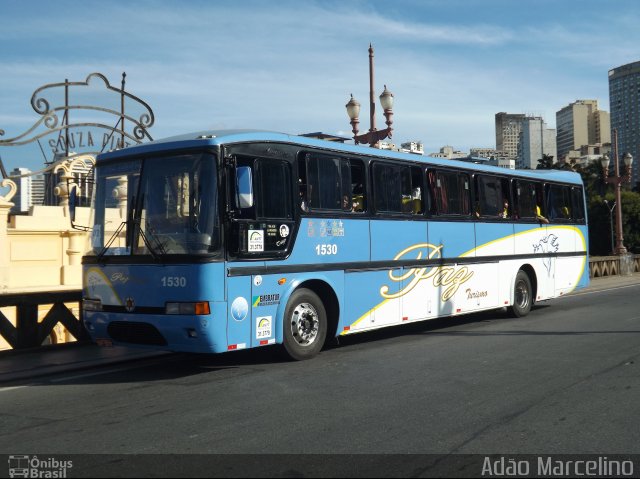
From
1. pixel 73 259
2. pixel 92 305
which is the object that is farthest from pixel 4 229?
pixel 92 305

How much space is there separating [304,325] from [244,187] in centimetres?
239

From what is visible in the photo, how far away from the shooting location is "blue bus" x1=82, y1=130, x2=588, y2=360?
29.1 ft

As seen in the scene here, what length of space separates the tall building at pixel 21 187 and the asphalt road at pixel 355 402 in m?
12.1

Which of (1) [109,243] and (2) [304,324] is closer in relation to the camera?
(1) [109,243]

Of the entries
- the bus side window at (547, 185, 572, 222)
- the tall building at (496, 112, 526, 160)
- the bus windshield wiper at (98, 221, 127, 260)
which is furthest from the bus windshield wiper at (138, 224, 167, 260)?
the tall building at (496, 112, 526, 160)

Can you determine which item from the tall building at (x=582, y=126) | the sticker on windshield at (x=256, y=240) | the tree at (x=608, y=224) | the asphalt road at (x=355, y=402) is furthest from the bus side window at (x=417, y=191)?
the tall building at (x=582, y=126)

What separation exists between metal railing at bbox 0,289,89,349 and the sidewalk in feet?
0.87

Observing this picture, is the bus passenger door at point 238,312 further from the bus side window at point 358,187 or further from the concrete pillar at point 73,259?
the concrete pillar at point 73,259

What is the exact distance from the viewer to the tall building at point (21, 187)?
67.6 feet

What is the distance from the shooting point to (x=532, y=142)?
101688 mm

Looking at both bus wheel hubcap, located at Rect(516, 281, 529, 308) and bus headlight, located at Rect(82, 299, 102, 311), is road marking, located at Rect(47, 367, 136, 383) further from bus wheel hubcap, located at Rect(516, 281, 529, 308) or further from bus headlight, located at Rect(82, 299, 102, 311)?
bus wheel hubcap, located at Rect(516, 281, 529, 308)

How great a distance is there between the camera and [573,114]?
6043 inches

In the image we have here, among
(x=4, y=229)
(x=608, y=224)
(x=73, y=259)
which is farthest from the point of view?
(x=608, y=224)

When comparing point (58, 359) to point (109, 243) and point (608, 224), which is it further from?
point (608, 224)
